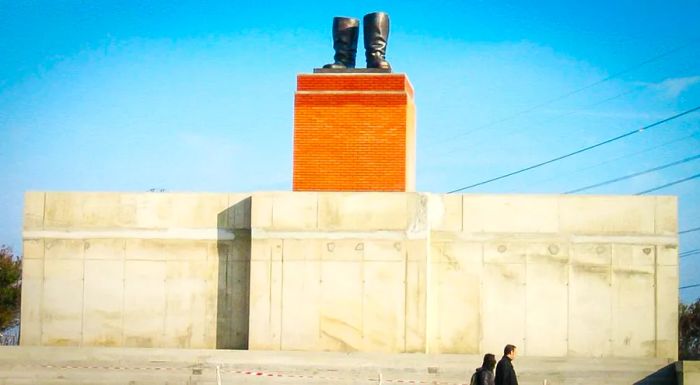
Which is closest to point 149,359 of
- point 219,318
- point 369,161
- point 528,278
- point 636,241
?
point 219,318

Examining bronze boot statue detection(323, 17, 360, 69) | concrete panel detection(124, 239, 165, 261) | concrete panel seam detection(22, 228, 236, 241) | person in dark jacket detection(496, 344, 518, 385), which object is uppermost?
bronze boot statue detection(323, 17, 360, 69)

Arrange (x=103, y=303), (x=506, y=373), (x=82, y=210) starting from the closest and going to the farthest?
1. (x=506, y=373)
2. (x=103, y=303)
3. (x=82, y=210)

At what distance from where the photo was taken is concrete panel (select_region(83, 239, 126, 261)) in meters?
23.9

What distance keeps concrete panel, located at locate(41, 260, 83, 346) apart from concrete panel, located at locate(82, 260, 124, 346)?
17 centimetres

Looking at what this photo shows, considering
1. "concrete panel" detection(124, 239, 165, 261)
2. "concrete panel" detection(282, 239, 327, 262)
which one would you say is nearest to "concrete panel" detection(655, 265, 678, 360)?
"concrete panel" detection(282, 239, 327, 262)

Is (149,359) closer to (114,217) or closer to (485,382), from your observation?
(114,217)

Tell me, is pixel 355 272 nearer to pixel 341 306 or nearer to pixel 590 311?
pixel 341 306

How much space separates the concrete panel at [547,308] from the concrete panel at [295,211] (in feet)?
16.9

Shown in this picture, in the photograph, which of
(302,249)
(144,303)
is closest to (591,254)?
(302,249)

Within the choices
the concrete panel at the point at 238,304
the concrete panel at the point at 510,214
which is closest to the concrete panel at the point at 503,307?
the concrete panel at the point at 510,214

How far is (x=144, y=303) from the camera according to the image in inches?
935

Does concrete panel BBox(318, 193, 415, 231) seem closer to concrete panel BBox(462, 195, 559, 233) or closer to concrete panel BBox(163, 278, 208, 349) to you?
concrete panel BBox(462, 195, 559, 233)

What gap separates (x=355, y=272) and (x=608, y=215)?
594 cm

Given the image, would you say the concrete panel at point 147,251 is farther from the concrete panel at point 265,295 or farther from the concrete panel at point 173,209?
the concrete panel at point 265,295
